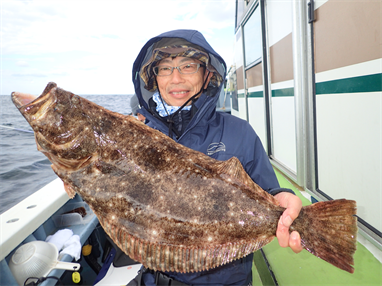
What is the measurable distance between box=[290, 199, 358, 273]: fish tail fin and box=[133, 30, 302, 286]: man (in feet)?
0.93

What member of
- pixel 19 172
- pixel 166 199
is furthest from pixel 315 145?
pixel 19 172

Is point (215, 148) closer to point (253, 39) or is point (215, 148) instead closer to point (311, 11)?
point (311, 11)

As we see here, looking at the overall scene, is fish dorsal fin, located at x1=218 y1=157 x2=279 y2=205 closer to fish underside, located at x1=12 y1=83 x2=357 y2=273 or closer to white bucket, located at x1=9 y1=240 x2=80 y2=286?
fish underside, located at x1=12 y1=83 x2=357 y2=273

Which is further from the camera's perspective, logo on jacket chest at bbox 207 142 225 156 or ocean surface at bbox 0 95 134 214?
ocean surface at bbox 0 95 134 214

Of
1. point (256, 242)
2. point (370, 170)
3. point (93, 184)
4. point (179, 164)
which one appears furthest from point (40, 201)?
point (370, 170)

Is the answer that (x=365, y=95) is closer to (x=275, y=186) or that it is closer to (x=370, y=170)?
(x=370, y=170)

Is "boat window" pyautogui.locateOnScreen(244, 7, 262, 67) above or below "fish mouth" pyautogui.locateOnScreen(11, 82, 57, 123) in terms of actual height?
above

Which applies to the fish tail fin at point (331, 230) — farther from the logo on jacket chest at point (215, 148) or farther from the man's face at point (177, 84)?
the man's face at point (177, 84)

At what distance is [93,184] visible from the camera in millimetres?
1512

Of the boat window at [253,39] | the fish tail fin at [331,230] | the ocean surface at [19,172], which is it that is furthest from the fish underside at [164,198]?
the ocean surface at [19,172]

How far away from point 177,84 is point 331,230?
1.78 m

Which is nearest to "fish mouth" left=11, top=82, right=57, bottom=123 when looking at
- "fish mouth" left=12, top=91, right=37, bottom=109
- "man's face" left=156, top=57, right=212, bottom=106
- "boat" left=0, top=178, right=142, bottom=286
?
"fish mouth" left=12, top=91, right=37, bottom=109

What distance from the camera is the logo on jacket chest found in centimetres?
212

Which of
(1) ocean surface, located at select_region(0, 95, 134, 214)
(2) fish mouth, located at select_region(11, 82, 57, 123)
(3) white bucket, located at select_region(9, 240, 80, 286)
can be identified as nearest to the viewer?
(2) fish mouth, located at select_region(11, 82, 57, 123)
